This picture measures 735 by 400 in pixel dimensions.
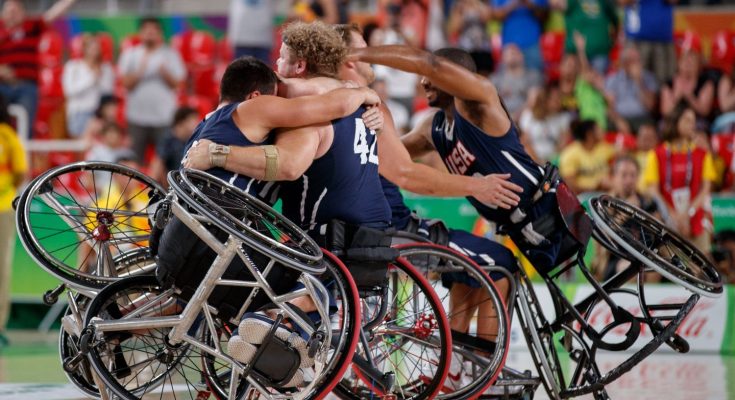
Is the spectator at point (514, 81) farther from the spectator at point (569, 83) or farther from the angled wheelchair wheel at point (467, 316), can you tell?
the angled wheelchair wheel at point (467, 316)

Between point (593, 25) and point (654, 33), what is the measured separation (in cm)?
74

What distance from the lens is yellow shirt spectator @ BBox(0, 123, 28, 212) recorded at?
1066 cm

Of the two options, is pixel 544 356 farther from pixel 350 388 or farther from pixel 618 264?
pixel 618 264

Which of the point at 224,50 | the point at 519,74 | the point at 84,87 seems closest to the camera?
the point at 519,74

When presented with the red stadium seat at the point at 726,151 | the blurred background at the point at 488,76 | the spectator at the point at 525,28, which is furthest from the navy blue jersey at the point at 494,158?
the spectator at the point at 525,28

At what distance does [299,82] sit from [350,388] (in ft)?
5.58

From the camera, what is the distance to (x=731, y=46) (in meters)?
14.1

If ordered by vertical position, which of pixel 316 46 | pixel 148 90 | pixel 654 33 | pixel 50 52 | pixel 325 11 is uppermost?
pixel 316 46

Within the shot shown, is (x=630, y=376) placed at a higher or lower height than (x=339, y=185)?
lower

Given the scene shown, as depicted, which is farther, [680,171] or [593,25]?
[593,25]

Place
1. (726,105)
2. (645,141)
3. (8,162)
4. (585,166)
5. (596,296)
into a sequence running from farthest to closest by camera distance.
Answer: (726,105), (645,141), (585,166), (8,162), (596,296)

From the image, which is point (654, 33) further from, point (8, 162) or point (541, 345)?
point (541, 345)

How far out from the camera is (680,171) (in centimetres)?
1125

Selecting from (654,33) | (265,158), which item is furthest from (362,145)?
(654,33)
